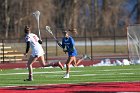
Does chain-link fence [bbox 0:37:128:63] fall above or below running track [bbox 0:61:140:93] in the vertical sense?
above

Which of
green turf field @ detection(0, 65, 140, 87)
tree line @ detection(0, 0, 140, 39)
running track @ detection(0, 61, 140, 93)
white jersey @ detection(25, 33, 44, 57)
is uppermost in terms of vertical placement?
→ tree line @ detection(0, 0, 140, 39)

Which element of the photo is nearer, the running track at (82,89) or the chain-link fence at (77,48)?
the running track at (82,89)

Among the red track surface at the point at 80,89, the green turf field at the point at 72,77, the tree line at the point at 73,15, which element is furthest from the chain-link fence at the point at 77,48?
the red track surface at the point at 80,89

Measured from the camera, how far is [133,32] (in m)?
34.7

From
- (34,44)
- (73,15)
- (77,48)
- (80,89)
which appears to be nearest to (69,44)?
(34,44)

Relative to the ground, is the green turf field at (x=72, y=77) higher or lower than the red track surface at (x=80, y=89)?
higher

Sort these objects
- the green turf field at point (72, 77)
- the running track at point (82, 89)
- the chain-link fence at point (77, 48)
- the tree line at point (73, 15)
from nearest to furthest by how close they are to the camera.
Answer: the running track at point (82, 89), the green turf field at point (72, 77), the chain-link fence at point (77, 48), the tree line at point (73, 15)

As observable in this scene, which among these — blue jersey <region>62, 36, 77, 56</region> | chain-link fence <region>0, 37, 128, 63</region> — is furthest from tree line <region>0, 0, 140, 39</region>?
blue jersey <region>62, 36, 77, 56</region>

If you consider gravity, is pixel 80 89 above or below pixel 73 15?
below

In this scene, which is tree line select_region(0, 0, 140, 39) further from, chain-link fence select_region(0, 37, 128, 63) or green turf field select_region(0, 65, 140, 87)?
green turf field select_region(0, 65, 140, 87)

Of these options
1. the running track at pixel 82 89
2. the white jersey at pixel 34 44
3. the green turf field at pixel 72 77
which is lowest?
the running track at pixel 82 89

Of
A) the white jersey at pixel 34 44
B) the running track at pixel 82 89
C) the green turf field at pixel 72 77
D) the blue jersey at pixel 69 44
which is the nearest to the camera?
the running track at pixel 82 89

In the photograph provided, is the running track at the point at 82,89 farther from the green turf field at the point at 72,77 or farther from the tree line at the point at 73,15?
the tree line at the point at 73,15

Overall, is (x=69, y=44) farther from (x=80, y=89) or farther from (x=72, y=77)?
(x=80, y=89)
